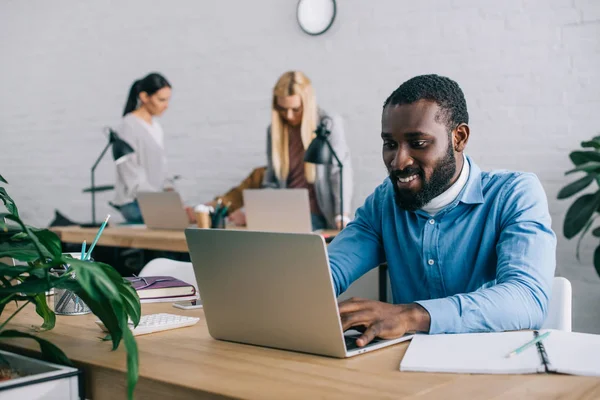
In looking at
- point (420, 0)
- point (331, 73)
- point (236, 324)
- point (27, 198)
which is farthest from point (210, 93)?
point (236, 324)

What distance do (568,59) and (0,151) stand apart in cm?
495

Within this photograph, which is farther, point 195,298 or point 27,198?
point 27,198

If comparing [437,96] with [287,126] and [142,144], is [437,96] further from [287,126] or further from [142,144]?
[142,144]

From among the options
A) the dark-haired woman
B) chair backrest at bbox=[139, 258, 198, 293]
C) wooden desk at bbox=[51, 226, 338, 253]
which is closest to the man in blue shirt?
chair backrest at bbox=[139, 258, 198, 293]

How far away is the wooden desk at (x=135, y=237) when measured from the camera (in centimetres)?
330

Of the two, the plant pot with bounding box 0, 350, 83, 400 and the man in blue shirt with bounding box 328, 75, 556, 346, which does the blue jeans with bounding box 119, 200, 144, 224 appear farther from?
the plant pot with bounding box 0, 350, 83, 400

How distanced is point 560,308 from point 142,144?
3371 millimetres

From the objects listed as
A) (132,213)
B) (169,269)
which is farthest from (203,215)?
(169,269)

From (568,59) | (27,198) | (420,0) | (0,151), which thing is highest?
(420,0)

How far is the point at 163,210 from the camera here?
3729 mm

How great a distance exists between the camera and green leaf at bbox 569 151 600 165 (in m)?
3.23

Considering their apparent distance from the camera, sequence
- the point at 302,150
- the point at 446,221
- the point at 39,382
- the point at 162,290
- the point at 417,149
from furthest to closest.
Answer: the point at 302,150 → the point at 162,290 → the point at 446,221 → the point at 417,149 → the point at 39,382

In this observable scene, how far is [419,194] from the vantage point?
157 cm

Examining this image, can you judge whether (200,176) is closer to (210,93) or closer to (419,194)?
(210,93)
